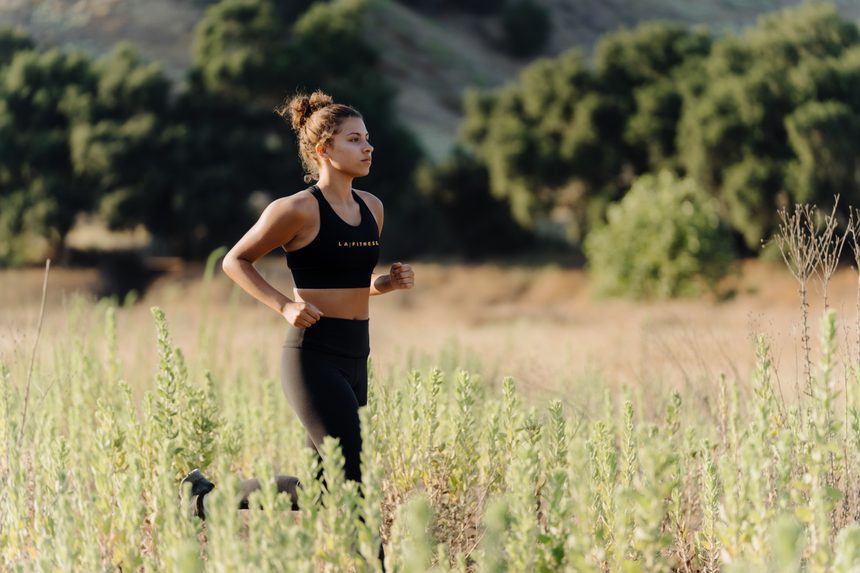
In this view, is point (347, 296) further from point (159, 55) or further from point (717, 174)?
point (159, 55)

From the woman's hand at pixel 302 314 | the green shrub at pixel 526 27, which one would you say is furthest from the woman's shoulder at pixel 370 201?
the green shrub at pixel 526 27

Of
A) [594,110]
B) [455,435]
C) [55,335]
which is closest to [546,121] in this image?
[594,110]

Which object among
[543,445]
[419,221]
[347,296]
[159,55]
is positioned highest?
[159,55]

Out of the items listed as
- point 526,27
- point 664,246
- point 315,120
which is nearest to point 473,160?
point 664,246

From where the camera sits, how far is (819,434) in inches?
76.2

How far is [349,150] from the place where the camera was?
2.83 meters

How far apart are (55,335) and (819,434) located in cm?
508

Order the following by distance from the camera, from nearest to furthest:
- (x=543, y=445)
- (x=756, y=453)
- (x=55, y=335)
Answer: (x=756, y=453) < (x=543, y=445) < (x=55, y=335)

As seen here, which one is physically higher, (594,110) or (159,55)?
(159,55)

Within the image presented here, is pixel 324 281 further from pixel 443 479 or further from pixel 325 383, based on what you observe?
pixel 443 479

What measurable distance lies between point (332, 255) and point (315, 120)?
581 mm

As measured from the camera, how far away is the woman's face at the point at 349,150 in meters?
2.84

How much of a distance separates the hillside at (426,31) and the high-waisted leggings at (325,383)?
3565 cm

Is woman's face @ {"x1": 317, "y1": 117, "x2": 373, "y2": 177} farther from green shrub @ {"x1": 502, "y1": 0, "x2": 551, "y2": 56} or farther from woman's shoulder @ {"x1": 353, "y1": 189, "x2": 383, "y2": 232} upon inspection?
green shrub @ {"x1": 502, "y1": 0, "x2": 551, "y2": 56}
